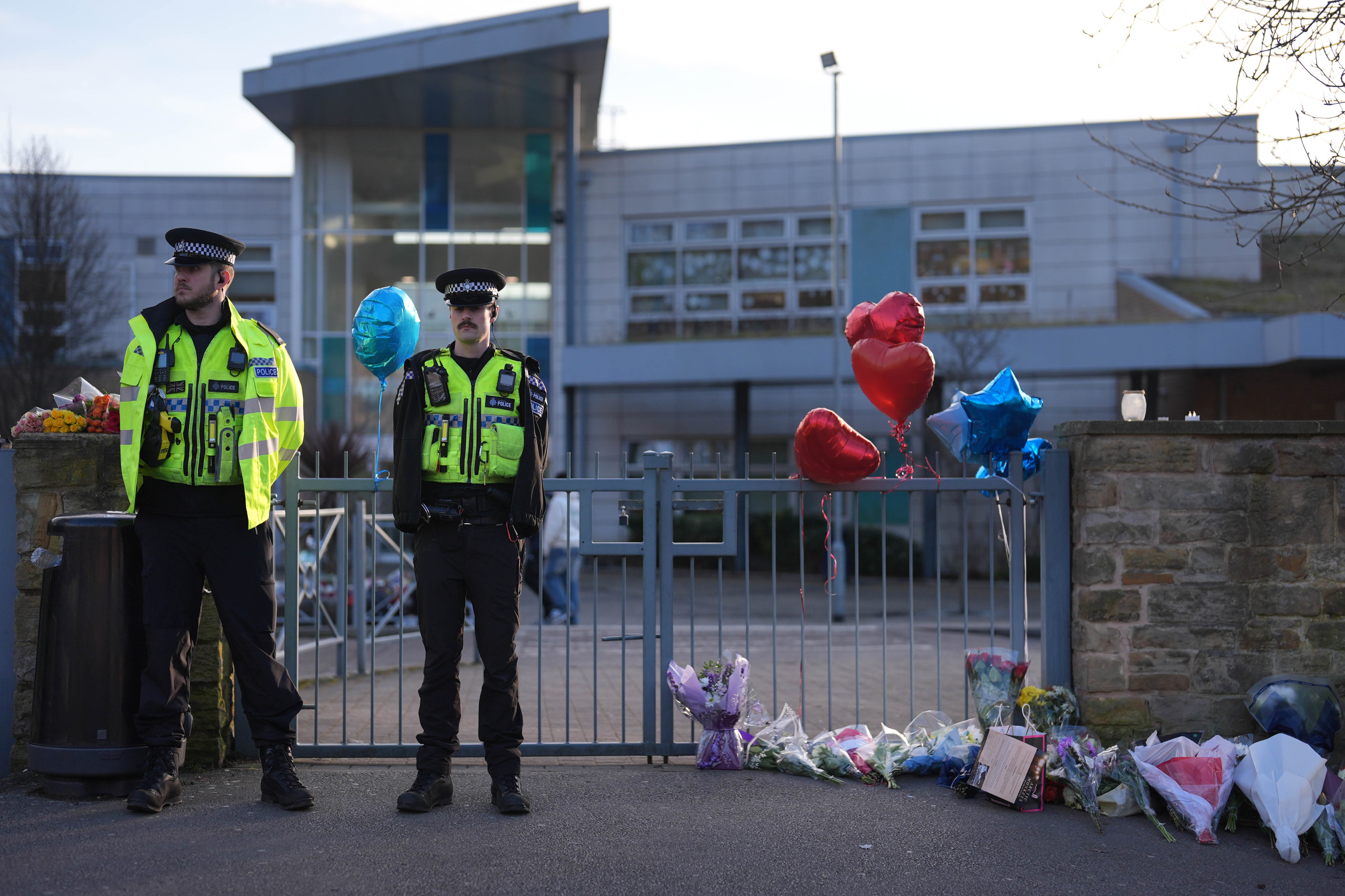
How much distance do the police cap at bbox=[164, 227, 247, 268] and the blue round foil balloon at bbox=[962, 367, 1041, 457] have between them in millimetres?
3437

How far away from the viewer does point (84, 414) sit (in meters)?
4.96

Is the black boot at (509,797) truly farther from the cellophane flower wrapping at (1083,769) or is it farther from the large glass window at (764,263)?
the large glass window at (764,263)

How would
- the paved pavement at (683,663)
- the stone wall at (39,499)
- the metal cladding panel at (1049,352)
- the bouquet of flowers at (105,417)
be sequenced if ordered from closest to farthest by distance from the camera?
the stone wall at (39,499) < the bouquet of flowers at (105,417) < the paved pavement at (683,663) < the metal cladding panel at (1049,352)

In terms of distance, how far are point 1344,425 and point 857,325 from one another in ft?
7.70

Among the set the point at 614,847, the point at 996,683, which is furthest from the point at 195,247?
the point at 996,683

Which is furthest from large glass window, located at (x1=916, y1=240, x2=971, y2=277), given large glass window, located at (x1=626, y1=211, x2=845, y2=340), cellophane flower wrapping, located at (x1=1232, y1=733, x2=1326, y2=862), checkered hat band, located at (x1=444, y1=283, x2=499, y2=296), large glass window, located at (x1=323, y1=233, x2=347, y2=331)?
checkered hat band, located at (x1=444, y1=283, x2=499, y2=296)

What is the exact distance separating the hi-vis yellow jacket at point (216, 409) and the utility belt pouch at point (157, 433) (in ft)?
0.06

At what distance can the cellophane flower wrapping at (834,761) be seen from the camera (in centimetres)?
508

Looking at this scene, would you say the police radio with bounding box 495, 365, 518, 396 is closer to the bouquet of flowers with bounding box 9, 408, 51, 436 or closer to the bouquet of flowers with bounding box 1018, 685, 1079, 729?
the bouquet of flowers with bounding box 9, 408, 51, 436

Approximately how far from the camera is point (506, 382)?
4.54 metres

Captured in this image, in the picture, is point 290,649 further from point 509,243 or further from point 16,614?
point 509,243

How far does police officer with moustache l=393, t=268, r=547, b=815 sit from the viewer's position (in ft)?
14.5

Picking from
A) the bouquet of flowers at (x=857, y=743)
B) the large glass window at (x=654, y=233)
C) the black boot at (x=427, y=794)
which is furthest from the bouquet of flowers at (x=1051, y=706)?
the large glass window at (x=654, y=233)

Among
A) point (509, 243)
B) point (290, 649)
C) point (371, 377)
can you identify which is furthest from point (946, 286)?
point (290, 649)
